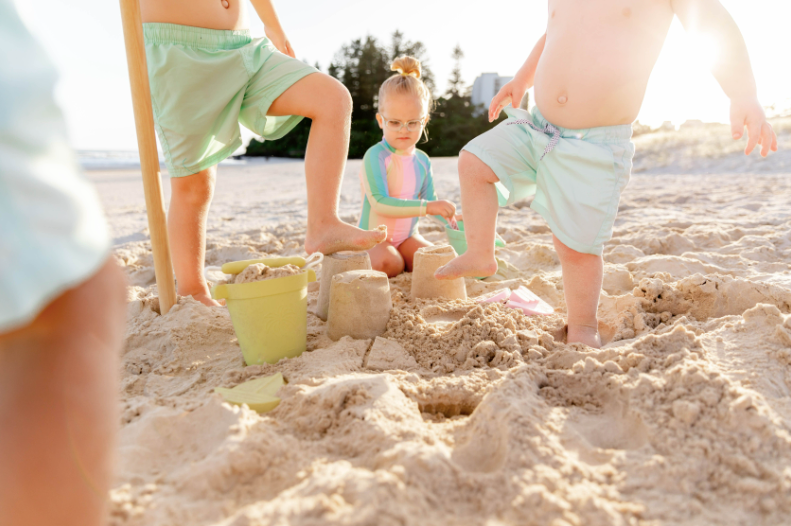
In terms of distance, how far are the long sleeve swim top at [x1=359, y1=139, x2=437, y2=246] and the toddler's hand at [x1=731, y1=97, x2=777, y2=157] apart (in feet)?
5.16

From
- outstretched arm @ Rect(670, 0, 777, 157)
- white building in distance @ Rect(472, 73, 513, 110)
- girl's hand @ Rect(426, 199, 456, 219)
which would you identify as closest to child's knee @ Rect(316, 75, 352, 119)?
girl's hand @ Rect(426, 199, 456, 219)

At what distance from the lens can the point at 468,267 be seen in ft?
6.32

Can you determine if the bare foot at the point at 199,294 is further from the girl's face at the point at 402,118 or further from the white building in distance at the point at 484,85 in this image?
the white building in distance at the point at 484,85

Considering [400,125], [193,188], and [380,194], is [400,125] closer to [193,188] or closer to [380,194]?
[380,194]

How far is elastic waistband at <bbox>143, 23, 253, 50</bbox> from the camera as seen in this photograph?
205 cm

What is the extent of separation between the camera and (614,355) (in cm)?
143

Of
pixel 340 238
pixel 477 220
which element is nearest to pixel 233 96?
pixel 340 238

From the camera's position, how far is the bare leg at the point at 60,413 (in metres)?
0.55

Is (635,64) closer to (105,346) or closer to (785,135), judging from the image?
(105,346)

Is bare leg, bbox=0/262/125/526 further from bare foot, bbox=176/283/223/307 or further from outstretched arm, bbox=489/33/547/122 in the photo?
outstretched arm, bbox=489/33/547/122

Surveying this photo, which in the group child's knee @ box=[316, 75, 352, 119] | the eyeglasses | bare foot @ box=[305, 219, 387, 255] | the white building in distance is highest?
the white building in distance

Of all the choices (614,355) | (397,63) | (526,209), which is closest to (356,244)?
(614,355)

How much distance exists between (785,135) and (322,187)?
9.39 meters

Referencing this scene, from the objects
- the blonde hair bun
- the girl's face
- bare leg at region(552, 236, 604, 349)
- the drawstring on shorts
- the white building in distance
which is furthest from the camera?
the white building in distance
